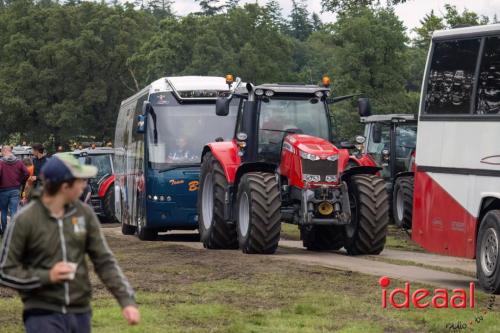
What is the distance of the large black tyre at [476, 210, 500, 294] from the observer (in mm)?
14172

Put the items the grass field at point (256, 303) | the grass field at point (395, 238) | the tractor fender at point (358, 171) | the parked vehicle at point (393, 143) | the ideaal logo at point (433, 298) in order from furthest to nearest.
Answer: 1. the parked vehicle at point (393, 143)
2. the grass field at point (395, 238)
3. the tractor fender at point (358, 171)
4. the ideaal logo at point (433, 298)
5. the grass field at point (256, 303)

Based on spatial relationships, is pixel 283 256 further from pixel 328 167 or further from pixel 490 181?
pixel 490 181

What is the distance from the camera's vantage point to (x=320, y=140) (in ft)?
65.1

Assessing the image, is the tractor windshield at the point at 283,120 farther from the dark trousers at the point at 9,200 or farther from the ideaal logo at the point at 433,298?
the dark trousers at the point at 9,200

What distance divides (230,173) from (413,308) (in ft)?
26.9

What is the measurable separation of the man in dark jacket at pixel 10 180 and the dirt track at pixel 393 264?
13.2 ft

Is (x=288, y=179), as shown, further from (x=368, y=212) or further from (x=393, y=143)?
(x=393, y=143)

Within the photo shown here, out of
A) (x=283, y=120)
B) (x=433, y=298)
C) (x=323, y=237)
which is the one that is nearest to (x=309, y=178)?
(x=283, y=120)

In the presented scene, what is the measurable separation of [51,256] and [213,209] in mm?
13975

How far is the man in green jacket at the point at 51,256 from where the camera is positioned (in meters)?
6.98

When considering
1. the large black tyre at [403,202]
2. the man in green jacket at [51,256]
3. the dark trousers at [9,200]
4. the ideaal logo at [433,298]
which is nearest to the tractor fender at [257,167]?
the ideaal logo at [433,298]

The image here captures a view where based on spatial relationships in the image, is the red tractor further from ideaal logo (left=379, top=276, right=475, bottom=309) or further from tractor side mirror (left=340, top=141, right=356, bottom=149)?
ideaal logo (left=379, top=276, right=475, bottom=309)

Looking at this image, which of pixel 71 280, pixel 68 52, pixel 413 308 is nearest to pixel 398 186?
pixel 413 308

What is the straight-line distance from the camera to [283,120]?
20172mm
